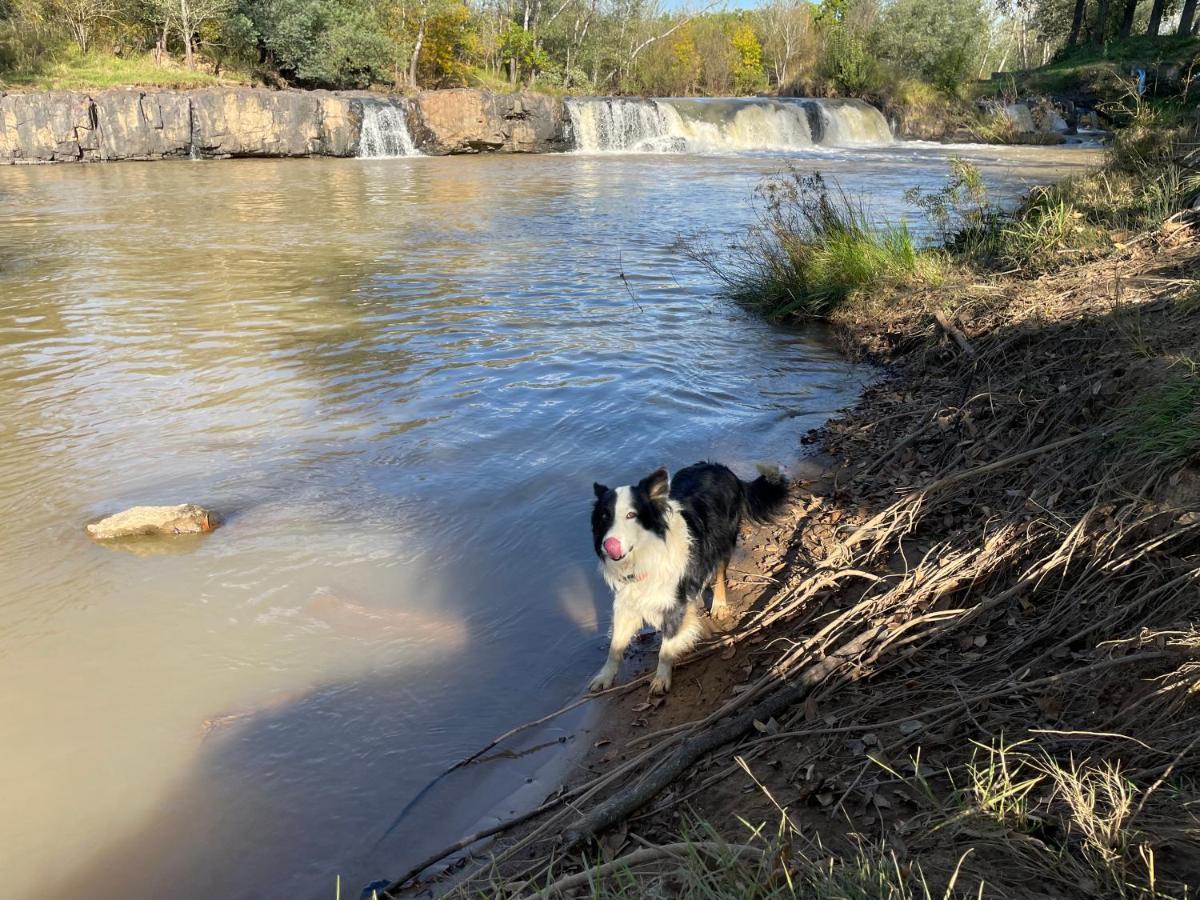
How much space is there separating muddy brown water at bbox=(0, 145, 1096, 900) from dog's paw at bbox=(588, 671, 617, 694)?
17 centimetres

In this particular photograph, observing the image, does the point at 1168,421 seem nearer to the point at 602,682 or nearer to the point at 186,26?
the point at 602,682

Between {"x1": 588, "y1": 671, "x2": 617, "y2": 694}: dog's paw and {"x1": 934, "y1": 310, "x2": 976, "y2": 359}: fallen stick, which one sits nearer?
{"x1": 588, "y1": 671, "x2": 617, "y2": 694}: dog's paw

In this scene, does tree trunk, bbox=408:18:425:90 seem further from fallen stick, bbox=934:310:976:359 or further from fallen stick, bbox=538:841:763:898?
fallen stick, bbox=538:841:763:898

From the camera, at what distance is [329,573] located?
5008 millimetres

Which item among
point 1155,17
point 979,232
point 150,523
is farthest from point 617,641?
point 1155,17

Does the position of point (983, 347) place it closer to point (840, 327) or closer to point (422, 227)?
point (840, 327)

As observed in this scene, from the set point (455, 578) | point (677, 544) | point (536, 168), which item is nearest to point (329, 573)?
point (455, 578)

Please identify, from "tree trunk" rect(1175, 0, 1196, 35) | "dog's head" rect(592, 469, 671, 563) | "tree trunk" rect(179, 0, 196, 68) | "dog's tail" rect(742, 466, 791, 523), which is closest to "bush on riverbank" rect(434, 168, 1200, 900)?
"dog's tail" rect(742, 466, 791, 523)

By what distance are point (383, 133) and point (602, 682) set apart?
35970mm

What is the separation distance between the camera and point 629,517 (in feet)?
12.2

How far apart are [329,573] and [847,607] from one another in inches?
120

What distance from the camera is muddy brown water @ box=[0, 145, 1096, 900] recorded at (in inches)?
131

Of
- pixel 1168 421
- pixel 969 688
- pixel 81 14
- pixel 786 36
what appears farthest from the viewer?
pixel 786 36

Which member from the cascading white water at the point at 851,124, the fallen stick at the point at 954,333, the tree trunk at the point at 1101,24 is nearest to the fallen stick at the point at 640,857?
the fallen stick at the point at 954,333
